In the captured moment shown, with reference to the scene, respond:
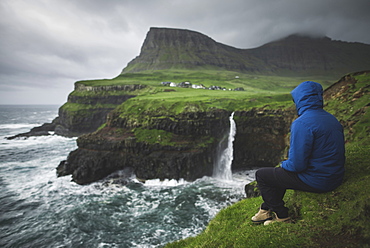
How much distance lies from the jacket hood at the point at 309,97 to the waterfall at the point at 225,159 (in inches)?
1288

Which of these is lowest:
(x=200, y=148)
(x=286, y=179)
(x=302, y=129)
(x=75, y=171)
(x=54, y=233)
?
(x=54, y=233)

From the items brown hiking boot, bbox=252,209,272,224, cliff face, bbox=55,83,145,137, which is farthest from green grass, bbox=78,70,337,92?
brown hiking boot, bbox=252,209,272,224

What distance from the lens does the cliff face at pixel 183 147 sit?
34.8 m

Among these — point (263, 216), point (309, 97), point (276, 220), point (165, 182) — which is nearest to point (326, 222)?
point (276, 220)

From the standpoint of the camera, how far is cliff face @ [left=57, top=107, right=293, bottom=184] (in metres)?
34.8

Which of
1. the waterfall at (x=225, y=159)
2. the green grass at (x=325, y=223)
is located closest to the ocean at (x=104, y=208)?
the waterfall at (x=225, y=159)

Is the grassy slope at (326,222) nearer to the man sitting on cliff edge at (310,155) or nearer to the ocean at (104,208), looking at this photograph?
the man sitting on cliff edge at (310,155)

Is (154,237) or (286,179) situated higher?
(286,179)

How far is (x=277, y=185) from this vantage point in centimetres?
519

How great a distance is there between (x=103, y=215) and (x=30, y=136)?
66.4 m

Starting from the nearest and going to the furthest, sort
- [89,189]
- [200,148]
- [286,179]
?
1. [286,179]
2. [89,189]
3. [200,148]

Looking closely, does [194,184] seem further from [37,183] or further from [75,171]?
[37,183]

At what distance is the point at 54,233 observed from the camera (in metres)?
20.5

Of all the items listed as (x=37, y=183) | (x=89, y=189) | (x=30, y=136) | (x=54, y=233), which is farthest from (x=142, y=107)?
(x=30, y=136)
